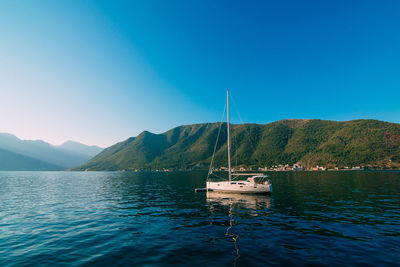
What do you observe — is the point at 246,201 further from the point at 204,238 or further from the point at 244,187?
the point at 204,238

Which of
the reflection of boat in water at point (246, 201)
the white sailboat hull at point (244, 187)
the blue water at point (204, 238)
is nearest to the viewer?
the blue water at point (204, 238)

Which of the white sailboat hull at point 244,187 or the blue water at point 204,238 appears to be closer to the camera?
the blue water at point 204,238

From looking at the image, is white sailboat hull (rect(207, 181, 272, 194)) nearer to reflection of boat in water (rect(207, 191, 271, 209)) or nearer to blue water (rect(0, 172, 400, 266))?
reflection of boat in water (rect(207, 191, 271, 209))

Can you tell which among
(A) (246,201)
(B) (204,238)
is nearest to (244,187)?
(A) (246,201)

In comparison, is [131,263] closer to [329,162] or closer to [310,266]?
[310,266]

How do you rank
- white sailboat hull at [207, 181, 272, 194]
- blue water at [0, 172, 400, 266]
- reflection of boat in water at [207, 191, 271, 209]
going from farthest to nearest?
1. white sailboat hull at [207, 181, 272, 194]
2. reflection of boat in water at [207, 191, 271, 209]
3. blue water at [0, 172, 400, 266]

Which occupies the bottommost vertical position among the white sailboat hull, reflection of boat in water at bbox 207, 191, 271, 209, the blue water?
reflection of boat in water at bbox 207, 191, 271, 209

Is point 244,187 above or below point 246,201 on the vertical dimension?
above

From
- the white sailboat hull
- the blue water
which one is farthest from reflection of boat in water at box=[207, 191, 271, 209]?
the blue water

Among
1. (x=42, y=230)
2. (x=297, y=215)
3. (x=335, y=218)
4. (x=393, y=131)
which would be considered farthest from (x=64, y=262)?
(x=393, y=131)

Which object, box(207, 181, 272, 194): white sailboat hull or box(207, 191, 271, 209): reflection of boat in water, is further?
box(207, 181, 272, 194): white sailboat hull

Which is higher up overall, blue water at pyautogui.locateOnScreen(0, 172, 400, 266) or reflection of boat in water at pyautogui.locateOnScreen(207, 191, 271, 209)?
blue water at pyautogui.locateOnScreen(0, 172, 400, 266)

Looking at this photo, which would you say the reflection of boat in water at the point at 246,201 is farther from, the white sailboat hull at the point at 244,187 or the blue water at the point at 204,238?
the blue water at the point at 204,238

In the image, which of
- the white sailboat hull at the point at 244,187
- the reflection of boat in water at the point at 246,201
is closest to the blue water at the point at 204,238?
the reflection of boat in water at the point at 246,201
